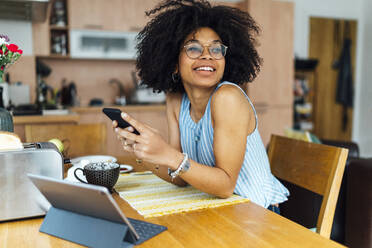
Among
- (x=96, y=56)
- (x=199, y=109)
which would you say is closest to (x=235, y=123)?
(x=199, y=109)

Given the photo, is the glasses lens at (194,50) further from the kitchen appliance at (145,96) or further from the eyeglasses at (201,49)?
the kitchen appliance at (145,96)

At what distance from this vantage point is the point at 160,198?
1049 mm

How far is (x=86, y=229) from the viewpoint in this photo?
2.53 ft

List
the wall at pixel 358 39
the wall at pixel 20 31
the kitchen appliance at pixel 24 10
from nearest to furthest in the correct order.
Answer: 1. the kitchen appliance at pixel 24 10
2. the wall at pixel 20 31
3. the wall at pixel 358 39

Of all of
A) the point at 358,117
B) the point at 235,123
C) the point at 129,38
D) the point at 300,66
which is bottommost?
the point at 358,117

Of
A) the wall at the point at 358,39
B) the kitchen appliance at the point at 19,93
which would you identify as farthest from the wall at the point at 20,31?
the wall at the point at 358,39

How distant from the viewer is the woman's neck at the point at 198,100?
1.33 metres

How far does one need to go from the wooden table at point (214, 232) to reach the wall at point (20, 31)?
3.33 m

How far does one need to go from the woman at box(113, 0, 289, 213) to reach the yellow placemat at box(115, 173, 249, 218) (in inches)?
1.4

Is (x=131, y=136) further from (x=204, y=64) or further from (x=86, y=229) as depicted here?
(x=204, y=64)

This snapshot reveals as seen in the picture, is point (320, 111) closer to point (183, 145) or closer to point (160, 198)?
point (183, 145)

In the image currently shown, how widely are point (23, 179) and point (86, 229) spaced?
0.25m

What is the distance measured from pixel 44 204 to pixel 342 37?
5.64m

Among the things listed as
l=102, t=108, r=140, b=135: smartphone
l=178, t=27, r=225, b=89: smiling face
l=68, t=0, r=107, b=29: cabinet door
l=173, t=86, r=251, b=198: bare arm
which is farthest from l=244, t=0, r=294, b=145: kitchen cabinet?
l=102, t=108, r=140, b=135: smartphone
